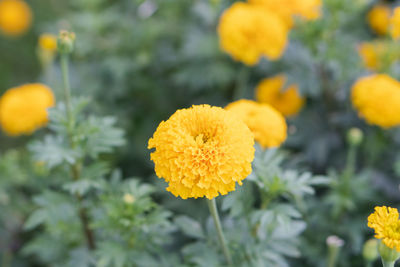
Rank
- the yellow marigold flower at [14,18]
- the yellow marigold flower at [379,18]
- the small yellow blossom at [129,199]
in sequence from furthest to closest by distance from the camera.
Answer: the yellow marigold flower at [14,18]
the yellow marigold flower at [379,18]
the small yellow blossom at [129,199]

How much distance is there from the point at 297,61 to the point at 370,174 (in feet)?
2.49

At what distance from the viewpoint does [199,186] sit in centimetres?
110

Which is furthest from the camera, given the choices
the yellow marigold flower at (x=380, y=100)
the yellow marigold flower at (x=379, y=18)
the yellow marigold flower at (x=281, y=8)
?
the yellow marigold flower at (x=379, y=18)

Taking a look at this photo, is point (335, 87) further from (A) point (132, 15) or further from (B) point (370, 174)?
(A) point (132, 15)

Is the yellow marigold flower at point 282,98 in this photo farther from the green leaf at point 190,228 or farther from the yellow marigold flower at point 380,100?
the green leaf at point 190,228

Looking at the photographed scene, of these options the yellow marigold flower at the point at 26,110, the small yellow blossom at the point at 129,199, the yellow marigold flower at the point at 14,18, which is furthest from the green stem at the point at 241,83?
the yellow marigold flower at the point at 14,18

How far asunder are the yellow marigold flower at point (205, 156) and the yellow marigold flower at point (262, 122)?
42cm

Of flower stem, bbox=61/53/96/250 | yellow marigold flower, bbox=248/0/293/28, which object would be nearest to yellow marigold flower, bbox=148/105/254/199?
flower stem, bbox=61/53/96/250

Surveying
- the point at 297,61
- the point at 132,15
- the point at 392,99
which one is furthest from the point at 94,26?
the point at 392,99

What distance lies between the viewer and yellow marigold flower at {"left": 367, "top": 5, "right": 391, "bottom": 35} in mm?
2829

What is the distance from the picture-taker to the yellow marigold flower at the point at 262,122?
5.21 ft

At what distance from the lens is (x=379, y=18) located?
2850mm

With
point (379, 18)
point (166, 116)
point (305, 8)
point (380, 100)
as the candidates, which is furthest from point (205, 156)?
point (379, 18)

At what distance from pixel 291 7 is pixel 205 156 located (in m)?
1.76
